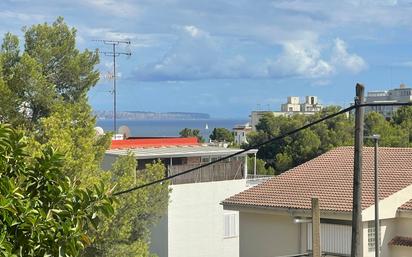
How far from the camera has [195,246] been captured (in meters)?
30.1

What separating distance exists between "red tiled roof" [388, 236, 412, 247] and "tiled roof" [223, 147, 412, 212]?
1.31m

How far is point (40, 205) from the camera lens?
6.16m

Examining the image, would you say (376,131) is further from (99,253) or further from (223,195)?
(99,253)

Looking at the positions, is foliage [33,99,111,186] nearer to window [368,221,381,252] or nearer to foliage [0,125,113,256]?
window [368,221,381,252]

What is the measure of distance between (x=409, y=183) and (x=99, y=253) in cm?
893

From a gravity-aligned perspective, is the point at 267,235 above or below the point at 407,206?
below

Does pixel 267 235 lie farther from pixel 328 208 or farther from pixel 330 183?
pixel 328 208

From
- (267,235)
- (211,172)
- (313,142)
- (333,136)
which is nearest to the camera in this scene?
(267,235)

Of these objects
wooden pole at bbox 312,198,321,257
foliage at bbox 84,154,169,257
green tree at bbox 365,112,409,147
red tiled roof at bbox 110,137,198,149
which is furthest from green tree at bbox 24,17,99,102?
green tree at bbox 365,112,409,147

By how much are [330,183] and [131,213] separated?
245 inches

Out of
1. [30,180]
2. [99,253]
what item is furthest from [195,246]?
[30,180]

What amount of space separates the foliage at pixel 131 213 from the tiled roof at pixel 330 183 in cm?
235

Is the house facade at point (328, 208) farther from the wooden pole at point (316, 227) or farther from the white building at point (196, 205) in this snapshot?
the wooden pole at point (316, 227)

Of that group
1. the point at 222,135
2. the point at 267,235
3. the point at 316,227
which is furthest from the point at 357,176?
the point at 222,135
